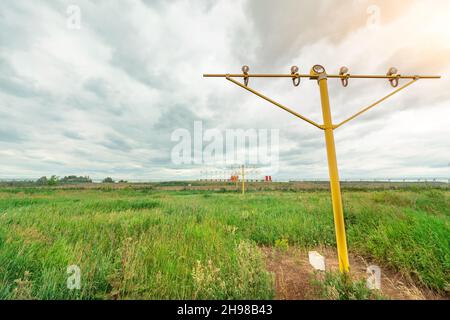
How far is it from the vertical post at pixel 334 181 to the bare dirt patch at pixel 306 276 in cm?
35

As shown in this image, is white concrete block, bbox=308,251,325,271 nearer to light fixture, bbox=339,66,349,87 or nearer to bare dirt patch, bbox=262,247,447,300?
bare dirt patch, bbox=262,247,447,300

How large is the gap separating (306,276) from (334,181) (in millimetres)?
1858

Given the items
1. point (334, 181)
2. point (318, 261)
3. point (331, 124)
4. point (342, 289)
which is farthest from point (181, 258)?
point (331, 124)

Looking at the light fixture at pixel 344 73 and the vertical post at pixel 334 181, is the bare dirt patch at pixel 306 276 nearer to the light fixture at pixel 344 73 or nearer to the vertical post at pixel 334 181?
the vertical post at pixel 334 181

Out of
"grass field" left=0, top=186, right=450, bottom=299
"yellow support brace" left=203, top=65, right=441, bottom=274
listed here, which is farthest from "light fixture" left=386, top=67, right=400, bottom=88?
"grass field" left=0, top=186, right=450, bottom=299

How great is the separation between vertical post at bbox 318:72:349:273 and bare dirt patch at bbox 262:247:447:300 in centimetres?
35

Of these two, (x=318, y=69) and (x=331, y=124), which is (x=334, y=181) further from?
(x=318, y=69)

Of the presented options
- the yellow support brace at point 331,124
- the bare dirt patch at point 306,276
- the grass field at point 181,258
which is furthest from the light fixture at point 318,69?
the grass field at point 181,258

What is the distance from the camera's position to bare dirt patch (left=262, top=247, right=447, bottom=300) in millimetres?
2660

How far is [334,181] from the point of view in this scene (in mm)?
2988
